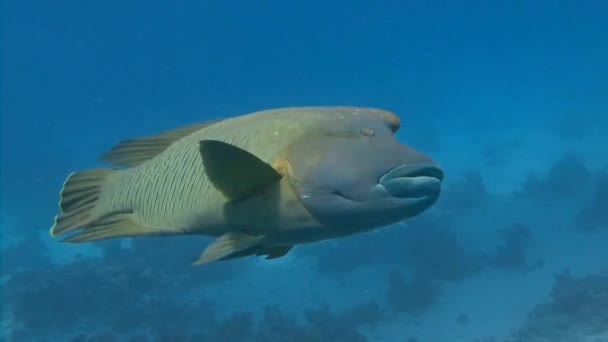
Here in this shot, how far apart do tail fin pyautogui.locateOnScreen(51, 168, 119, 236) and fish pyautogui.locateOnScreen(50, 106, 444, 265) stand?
0.01 metres

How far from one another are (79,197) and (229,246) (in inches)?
40.3

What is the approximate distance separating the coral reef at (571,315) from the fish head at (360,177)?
1068 cm

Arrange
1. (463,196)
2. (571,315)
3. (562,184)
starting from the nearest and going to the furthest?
(571,315) → (562,184) → (463,196)

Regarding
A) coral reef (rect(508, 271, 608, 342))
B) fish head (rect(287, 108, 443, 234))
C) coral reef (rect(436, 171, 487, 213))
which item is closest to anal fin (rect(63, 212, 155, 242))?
fish head (rect(287, 108, 443, 234))

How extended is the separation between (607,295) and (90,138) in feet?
188

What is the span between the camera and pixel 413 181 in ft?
7.27

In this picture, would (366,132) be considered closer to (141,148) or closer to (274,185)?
(274,185)

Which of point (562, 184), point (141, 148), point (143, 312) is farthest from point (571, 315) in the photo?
point (141, 148)

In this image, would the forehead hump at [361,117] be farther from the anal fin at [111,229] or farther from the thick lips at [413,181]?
the anal fin at [111,229]

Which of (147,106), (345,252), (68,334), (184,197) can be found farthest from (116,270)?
(147,106)

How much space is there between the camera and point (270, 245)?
2.62m

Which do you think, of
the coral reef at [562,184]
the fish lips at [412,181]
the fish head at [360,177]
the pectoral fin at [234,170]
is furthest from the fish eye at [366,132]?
the coral reef at [562,184]

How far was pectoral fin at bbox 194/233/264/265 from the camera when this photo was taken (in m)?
2.44

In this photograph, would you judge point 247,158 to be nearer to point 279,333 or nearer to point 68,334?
point 279,333
